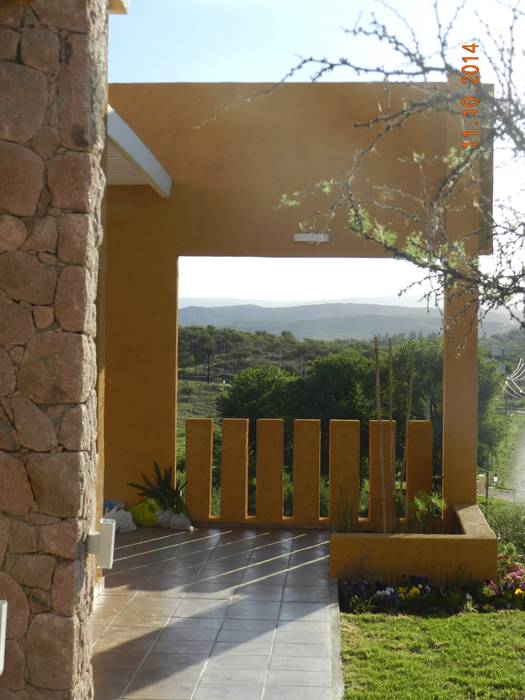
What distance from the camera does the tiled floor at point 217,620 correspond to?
4.68m

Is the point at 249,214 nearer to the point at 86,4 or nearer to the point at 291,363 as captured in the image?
the point at 86,4

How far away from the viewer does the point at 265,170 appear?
28.7 feet

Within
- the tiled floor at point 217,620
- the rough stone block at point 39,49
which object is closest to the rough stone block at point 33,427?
the rough stone block at point 39,49

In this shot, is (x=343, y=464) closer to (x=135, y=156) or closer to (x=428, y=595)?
(x=428, y=595)

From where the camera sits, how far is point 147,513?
333 inches

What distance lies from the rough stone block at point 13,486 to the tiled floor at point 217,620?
1359 mm

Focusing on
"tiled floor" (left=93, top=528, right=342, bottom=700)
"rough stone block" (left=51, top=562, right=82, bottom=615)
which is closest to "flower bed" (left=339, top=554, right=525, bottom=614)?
"tiled floor" (left=93, top=528, right=342, bottom=700)

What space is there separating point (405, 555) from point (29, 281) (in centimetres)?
397

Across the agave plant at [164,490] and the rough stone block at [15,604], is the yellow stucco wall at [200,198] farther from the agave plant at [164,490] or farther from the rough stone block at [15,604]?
the rough stone block at [15,604]

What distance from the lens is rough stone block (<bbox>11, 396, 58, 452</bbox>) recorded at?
354cm

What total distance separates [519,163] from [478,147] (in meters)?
0.15

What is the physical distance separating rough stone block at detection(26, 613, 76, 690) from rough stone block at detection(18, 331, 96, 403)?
0.81m

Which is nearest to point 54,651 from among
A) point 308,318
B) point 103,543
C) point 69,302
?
point 103,543

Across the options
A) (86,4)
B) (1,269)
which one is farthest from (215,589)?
(86,4)
